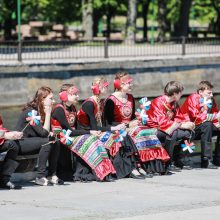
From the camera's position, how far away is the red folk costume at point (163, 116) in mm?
13031

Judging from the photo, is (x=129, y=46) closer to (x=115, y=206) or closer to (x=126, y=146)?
(x=126, y=146)

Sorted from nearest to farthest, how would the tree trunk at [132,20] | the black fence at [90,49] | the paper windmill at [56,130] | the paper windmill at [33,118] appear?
the paper windmill at [33,118], the paper windmill at [56,130], the black fence at [90,49], the tree trunk at [132,20]

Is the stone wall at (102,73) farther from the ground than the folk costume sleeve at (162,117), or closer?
closer

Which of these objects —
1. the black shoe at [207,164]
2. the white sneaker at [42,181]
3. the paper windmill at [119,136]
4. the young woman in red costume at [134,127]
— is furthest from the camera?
the black shoe at [207,164]

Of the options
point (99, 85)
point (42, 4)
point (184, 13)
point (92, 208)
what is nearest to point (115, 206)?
point (92, 208)

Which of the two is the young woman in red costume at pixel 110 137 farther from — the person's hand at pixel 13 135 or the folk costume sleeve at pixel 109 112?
the person's hand at pixel 13 135

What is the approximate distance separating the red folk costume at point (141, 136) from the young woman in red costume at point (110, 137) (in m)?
0.19

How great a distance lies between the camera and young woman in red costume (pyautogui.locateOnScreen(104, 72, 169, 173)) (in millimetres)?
12656

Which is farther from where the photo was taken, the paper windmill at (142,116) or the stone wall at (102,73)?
the stone wall at (102,73)

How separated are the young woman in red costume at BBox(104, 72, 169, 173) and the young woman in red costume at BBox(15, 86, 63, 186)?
1.16 metres

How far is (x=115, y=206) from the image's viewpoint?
32.8 ft

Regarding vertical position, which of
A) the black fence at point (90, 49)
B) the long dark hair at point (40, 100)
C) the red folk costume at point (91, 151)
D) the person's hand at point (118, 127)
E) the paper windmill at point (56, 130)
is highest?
the long dark hair at point (40, 100)

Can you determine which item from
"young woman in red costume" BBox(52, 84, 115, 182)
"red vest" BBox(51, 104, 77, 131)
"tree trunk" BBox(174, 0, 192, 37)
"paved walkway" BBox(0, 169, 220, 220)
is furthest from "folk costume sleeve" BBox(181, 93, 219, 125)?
"tree trunk" BBox(174, 0, 192, 37)

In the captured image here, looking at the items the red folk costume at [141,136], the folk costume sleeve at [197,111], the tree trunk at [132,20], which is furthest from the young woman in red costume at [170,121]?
the tree trunk at [132,20]
